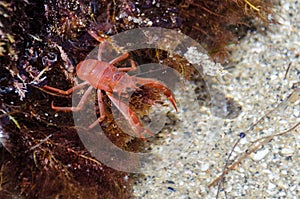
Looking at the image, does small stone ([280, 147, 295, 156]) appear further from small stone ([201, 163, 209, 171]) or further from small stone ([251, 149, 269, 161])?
small stone ([201, 163, 209, 171])

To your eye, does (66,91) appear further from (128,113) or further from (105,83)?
(128,113)

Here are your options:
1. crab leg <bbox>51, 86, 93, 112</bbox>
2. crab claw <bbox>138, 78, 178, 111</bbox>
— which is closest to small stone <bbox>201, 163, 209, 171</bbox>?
crab claw <bbox>138, 78, 178, 111</bbox>

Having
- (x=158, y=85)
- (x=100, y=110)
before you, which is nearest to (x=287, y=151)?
(x=158, y=85)

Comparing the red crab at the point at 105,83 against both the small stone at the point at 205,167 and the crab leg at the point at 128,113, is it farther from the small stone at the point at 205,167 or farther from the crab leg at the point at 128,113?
the small stone at the point at 205,167

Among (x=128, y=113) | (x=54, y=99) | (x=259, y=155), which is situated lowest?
(x=54, y=99)

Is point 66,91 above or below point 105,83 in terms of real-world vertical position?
below

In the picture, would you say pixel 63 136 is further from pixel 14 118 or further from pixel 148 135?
pixel 148 135

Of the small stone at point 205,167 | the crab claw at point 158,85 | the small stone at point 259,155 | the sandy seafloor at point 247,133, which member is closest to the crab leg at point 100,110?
the crab claw at point 158,85

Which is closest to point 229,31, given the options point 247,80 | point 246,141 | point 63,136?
point 247,80
